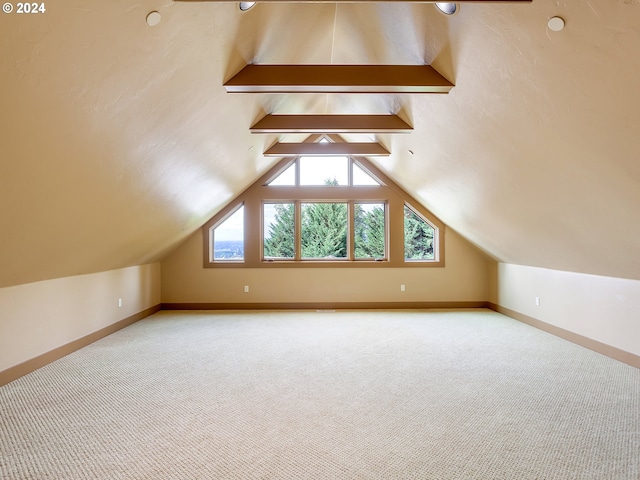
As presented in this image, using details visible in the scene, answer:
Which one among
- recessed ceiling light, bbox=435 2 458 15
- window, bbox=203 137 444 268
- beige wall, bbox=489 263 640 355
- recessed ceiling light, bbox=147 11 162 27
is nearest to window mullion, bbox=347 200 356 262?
window, bbox=203 137 444 268

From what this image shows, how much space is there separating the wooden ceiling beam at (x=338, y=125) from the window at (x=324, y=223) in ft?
7.67

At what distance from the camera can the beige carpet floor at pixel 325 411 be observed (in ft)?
6.04

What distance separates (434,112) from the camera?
3133mm

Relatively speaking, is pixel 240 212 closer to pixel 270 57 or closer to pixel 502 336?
pixel 270 57

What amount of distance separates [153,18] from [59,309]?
323cm

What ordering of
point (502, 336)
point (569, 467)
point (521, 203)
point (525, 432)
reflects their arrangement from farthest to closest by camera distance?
1. point (502, 336)
2. point (521, 203)
3. point (525, 432)
4. point (569, 467)

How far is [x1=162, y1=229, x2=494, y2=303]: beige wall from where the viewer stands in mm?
5992

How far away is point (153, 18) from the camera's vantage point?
1.75m

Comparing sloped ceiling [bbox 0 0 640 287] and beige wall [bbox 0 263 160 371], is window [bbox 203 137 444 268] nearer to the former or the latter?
beige wall [bbox 0 263 160 371]

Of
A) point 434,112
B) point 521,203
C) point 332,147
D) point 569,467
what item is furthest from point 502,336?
point 332,147

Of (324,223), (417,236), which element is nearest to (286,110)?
(324,223)

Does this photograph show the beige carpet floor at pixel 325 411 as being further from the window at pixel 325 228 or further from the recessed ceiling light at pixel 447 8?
the recessed ceiling light at pixel 447 8

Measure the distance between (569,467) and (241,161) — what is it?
4222 mm

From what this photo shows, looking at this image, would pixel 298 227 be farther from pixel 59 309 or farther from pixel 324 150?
pixel 59 309
